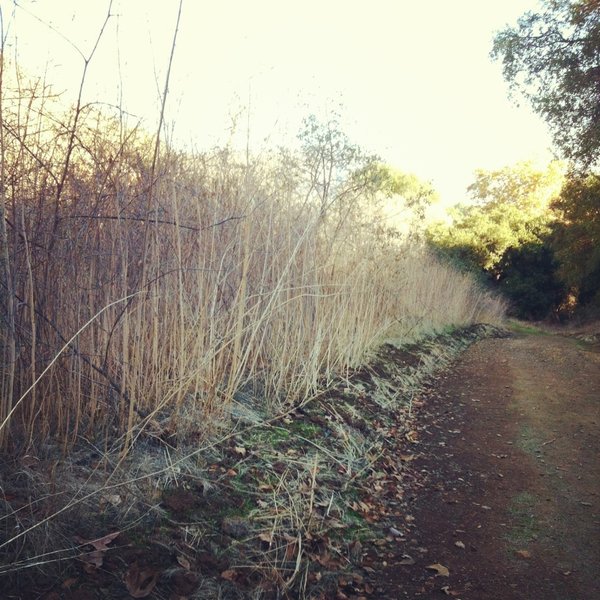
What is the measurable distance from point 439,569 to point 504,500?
44.2 inches

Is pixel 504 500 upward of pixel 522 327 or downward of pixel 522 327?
upward

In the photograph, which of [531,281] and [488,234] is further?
[531,281]

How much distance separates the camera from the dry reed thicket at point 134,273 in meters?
2.40

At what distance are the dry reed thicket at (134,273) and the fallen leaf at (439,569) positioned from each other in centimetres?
138

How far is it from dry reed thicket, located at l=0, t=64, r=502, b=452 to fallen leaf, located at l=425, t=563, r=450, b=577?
1.38 meters

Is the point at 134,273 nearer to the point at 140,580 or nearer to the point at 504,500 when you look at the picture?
the point at 140,580

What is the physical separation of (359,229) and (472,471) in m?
2.58

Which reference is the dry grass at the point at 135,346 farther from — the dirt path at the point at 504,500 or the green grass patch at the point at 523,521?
the green grass patch at the point at 523,521

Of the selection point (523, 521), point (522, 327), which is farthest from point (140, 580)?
point (522, 327)

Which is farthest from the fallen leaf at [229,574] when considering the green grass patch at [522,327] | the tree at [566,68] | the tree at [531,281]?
the tree at [531,281]

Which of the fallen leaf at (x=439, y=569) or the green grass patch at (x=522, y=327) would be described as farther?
the green grass patch at (x=522, y=327)

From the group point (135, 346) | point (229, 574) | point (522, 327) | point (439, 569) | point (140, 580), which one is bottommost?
point (522, 327)

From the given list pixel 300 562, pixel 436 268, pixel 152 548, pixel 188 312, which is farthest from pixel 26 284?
pixel 436 268

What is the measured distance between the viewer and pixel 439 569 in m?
2.81
